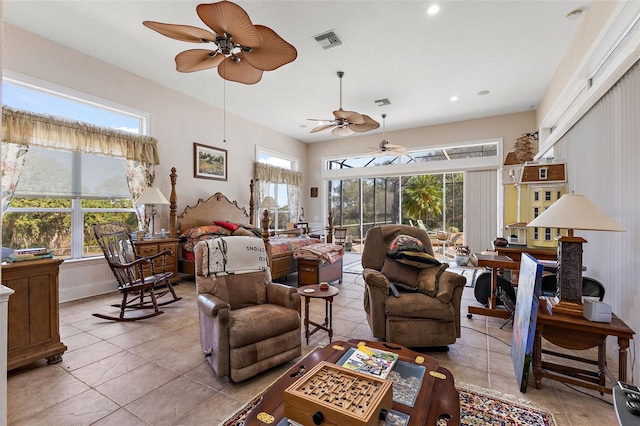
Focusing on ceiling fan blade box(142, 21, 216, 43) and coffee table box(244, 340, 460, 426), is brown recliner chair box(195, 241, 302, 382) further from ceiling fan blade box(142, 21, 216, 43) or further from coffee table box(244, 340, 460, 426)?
ceiling fan blade box(142, 21, 216, 43)

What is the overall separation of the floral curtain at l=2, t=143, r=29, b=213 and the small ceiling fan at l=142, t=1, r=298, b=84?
236 cm

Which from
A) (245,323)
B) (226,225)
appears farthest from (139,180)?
(245,323)

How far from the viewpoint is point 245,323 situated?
2.16 metres

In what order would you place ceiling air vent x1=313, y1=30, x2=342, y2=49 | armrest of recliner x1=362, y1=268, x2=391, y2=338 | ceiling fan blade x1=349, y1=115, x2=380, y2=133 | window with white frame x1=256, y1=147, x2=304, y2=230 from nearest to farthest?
armrest of recliner x1=362, y1=268, x2=391, y2=338, ceiling air vent x1=313, y1=30, x2=342, y2=49, ceiling fan blade x1=349, y1=115, x2=380, y2=133, window with white frame x1=256, y1=147, x2=304, y2=230

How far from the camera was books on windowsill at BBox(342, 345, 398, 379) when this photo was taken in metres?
1.56

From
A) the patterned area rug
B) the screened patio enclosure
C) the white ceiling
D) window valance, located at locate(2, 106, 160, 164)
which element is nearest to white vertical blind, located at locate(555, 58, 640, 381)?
the patterned area rug

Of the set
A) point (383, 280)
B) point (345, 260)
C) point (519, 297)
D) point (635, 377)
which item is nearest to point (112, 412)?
point (383, 280)

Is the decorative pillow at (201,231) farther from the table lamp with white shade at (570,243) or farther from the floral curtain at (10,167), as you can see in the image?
the table lamp with white shade at (570,243)

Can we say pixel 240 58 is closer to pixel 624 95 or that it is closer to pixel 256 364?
pixel 256 364

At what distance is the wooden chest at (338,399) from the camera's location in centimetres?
111

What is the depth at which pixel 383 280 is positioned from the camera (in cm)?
269

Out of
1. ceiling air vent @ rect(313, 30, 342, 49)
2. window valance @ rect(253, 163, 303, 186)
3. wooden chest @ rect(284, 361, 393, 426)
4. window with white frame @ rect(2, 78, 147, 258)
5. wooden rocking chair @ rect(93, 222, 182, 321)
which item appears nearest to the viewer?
wooden chest @ rect(284, 361, 393, 426)

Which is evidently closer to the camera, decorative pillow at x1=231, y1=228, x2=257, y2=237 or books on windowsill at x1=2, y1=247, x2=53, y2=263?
books on windowsill at x1=2, y1=247, x2=53, y2=263

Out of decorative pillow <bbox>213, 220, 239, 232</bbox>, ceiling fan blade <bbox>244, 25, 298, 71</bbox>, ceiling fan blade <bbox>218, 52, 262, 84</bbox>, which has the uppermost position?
ceiling fan blade <bbox>218, 52, 262, 84</bbox>
